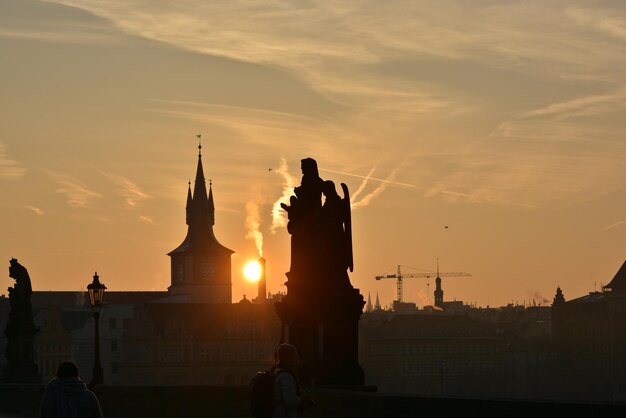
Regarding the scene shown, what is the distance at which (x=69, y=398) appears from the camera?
19.3m

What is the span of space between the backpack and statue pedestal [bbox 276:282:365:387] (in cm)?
1035

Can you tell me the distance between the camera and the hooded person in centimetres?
1922

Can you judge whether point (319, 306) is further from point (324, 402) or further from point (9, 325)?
point (9, 325)

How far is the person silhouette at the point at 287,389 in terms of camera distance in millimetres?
20797

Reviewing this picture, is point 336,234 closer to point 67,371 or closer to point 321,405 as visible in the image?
point 321,405

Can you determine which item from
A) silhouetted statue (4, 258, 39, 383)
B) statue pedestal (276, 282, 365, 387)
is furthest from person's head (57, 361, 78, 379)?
silhouetted statue (4, 258, 39, 383)

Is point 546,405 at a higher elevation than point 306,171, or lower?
lower

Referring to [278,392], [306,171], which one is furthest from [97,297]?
[278,392]

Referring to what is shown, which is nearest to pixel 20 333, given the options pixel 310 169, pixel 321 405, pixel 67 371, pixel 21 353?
pixel 21 353

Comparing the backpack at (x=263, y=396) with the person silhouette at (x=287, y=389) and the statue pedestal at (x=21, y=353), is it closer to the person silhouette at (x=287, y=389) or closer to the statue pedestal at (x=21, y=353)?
the person silhouette at (x=287, y=389)

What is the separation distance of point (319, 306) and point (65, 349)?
162m

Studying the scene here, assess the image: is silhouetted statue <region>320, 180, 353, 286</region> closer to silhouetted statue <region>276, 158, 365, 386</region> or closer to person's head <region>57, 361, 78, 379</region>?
silhouetted statue <region>276, 158, 365, 386</region>

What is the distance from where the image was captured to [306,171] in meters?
32.7

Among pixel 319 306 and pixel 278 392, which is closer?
pixel 278 392
